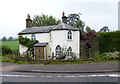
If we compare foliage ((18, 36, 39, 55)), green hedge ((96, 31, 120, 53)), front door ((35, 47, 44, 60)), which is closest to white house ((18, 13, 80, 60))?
front door ((35, 47, 44, 60))

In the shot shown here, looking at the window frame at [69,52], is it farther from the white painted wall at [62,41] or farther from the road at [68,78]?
the road at [68,78]

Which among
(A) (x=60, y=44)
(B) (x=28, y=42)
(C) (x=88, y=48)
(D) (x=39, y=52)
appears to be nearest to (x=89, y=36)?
(C) (x=88, y=48)

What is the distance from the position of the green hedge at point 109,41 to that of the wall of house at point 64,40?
138 inches

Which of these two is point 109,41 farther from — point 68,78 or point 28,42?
point 28,42

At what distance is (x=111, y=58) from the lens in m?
12.2

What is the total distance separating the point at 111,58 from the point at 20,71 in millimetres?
10200

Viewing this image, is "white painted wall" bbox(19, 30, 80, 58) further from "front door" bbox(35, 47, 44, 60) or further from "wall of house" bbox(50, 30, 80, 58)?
Answer: "front door" bbox(35, 47, 44, 60)

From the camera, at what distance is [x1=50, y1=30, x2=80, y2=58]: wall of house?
46.9 ft

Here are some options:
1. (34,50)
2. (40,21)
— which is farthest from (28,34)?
(40,21)

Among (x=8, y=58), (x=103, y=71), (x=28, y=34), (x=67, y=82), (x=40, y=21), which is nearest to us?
(x=67, y=82)

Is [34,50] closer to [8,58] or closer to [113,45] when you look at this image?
[8,58]

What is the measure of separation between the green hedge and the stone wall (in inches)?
25.5

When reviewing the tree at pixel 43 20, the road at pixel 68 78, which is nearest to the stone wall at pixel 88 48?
the road at pixel 68 78

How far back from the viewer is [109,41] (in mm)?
14617
